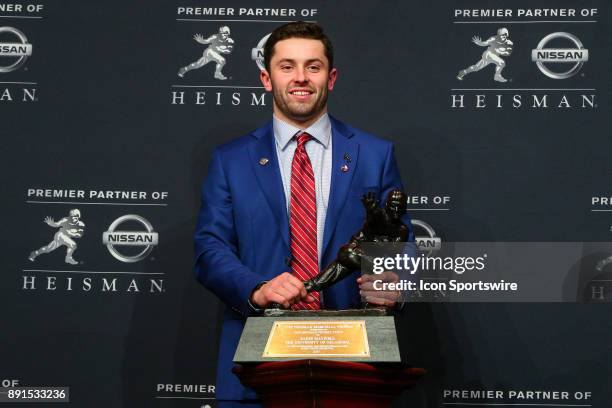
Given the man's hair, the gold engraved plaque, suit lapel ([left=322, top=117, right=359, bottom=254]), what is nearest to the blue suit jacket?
suit lapel ([left=322, top=117, right=359, bottom=254])

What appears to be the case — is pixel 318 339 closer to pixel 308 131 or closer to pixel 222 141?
pixel 308 131

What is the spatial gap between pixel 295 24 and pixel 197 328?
1607 millimetres

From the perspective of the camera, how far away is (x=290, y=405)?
2.99 meters

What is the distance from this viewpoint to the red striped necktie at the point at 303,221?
3682mm

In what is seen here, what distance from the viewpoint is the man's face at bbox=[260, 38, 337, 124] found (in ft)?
12.5

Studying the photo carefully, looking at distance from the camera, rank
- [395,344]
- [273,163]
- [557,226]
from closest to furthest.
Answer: [395,344]
[273,163]
[557,226]

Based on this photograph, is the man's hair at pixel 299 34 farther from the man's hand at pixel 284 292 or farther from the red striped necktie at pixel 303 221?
the man's hand at pixel 284 292

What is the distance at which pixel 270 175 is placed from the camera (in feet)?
12.5

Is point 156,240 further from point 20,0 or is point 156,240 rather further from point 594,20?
point 594,20

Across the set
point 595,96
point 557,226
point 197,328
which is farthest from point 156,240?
point 595,96

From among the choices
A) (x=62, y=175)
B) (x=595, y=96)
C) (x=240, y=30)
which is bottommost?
(x=62, y=175)

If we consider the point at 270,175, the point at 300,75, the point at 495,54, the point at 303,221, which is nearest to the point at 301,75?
the point at 300,75

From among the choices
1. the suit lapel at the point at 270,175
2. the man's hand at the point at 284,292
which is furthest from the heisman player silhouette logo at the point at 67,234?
the man's hand at the point at 284,292

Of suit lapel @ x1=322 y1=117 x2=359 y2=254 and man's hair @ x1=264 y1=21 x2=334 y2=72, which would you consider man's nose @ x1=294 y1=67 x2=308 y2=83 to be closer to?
man's hair @ x1=264 y1=21 x2=334 y2=72
